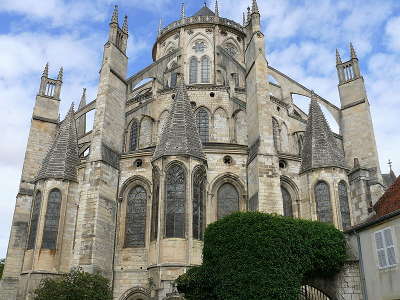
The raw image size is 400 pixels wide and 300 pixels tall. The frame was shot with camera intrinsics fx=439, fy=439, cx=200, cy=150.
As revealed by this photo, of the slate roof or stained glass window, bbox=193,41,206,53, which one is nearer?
stained glass window, bbox=193,41,206,53

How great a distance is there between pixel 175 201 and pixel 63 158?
7.02 meters

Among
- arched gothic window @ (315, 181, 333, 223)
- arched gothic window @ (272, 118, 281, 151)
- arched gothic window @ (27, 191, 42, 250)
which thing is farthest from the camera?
arched gothic window @ (272, 118, 281, 151)

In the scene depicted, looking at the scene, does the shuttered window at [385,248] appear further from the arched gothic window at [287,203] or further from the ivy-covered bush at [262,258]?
the arched gothic window at [287,203]

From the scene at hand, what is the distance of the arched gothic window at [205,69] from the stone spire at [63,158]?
9966mm

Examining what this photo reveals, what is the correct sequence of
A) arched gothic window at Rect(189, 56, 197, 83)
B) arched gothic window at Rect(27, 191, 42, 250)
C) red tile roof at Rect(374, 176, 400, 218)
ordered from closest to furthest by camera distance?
red tile roof at Rect(374, 176, 400, 218) → arched gothic window at Rect(27, 191, 42, 250) → arched gothic window at Rect(189, 56, 197, 83)

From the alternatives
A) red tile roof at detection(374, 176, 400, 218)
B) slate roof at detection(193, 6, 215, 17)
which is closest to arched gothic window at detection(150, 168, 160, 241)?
red tile roof at detection(374, 176, 400, 218)

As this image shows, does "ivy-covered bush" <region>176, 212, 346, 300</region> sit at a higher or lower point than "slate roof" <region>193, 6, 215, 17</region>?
lower

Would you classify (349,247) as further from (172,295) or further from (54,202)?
(54,202)

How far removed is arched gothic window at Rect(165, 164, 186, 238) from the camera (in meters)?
18.0

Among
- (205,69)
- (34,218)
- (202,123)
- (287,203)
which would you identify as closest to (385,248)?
(287,203)

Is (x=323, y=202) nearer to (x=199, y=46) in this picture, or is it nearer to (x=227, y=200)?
(x=227, y=200)

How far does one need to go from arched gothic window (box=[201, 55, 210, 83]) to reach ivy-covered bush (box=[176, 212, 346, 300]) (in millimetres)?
16250

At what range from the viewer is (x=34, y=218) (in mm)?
20828

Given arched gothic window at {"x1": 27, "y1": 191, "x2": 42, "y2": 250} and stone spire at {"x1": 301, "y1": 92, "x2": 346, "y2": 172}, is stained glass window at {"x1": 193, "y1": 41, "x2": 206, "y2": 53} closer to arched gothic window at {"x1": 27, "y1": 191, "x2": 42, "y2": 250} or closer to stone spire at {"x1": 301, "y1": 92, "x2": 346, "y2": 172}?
stone spire at {"x1": 301, "y1": 92, "x2": 346, "y2": 172}
